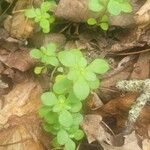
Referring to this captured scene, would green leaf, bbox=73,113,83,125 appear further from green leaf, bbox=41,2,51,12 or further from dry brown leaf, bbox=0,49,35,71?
green leaf, bbox=41,2,51,12

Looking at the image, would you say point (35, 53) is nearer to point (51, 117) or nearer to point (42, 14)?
point (42, 14)

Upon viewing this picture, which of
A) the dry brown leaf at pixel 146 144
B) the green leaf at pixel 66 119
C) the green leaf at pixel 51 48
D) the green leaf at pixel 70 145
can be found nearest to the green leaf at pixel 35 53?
the green leaf at pixel 51 48

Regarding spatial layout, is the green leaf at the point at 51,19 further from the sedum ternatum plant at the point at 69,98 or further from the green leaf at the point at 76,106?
the green leaf at the point at 76,106

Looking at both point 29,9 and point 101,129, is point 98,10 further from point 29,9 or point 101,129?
point 101,129

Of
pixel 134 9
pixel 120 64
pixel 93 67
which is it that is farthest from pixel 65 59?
pixel 134 9

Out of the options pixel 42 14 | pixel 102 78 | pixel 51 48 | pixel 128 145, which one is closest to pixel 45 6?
pixel 42 14

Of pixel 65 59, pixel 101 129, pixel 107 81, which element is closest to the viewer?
pixel 65 59
